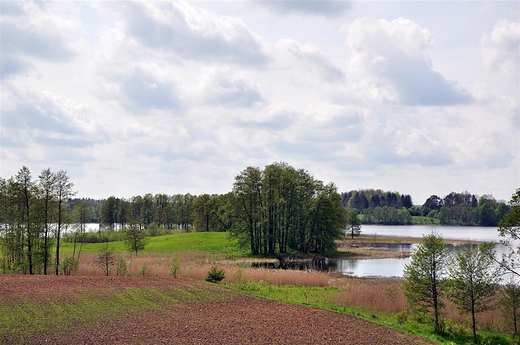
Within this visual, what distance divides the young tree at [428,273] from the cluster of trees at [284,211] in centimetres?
4681

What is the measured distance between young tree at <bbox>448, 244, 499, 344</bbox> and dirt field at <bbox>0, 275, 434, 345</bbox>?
12.3 feet

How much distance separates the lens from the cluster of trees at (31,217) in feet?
131

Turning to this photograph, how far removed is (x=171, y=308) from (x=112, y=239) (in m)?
69.6

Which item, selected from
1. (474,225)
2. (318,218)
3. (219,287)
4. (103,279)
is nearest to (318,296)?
(219,287)

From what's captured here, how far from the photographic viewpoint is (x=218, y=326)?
20.9m

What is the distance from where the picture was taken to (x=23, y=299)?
2494 cm

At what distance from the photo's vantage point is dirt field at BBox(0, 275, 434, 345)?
60.1ft

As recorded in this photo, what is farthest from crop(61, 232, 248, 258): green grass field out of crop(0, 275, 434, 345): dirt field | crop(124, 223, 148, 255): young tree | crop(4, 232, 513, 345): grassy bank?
crop(0, 275, 434, 345): dirt field

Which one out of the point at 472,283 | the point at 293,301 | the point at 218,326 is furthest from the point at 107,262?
the point at 472,283

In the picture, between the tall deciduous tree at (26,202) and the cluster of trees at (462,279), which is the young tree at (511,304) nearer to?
the cluster of trees at (462,279)

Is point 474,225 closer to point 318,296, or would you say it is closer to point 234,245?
point 234,245

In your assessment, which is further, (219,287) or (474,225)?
(474,225)

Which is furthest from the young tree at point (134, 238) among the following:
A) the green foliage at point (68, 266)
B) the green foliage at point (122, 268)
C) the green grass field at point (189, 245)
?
the green foliage at point (122, 268)

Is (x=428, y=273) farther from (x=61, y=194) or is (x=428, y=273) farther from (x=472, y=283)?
(x=61, y=194)
